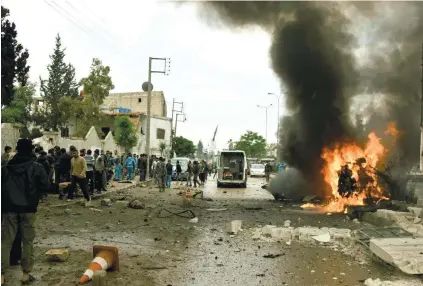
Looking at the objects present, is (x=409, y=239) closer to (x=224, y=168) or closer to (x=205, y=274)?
(x=205, y=274)

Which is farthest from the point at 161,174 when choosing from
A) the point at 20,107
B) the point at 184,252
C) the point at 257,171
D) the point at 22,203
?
the point at 20,107

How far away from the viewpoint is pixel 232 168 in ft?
86.4

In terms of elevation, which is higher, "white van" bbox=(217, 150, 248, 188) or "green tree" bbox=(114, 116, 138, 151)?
"green tree" bbox=(114, 116, 138, 151)

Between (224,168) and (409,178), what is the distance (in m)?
12.6

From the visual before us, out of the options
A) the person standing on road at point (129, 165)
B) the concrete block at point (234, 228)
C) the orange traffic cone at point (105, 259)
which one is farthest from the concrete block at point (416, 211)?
the person standing on road at point (129, 165)

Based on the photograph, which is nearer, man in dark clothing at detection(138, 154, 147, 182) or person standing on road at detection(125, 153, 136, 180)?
person standing on road at detection(125, 153, 136, 180)

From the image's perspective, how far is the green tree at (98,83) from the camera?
35.0m

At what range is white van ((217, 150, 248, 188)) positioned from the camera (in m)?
25.6

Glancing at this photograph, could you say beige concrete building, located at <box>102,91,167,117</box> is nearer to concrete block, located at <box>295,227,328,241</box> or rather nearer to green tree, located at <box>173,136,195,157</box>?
green tree, located at <box>173,136,195,157</box>

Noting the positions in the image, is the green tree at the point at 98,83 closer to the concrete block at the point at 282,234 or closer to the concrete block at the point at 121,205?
the concrete block at the point at 121,205

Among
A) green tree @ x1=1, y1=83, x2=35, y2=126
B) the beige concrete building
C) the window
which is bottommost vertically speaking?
the window

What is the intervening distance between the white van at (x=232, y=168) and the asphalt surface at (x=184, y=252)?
45.6 feet

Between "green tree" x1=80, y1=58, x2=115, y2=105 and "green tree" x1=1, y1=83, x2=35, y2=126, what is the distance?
8.53m

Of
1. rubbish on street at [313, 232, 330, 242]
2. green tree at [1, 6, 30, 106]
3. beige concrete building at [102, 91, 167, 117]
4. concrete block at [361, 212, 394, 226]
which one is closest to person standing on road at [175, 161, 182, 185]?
green tree at [1, 6, 30, 106]
